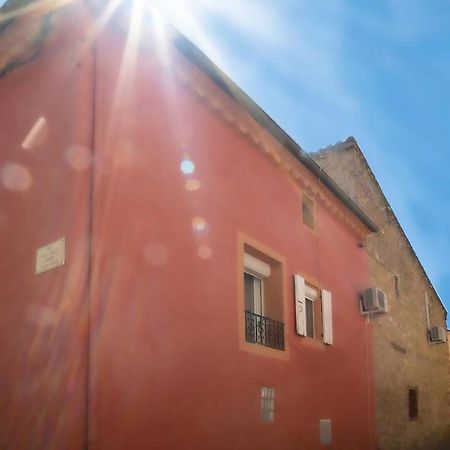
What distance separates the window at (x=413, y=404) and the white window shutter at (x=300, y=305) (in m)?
6.45

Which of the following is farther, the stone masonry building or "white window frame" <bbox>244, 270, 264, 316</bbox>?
the stone masonry building

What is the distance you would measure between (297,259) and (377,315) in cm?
342

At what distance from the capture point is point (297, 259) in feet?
27.2

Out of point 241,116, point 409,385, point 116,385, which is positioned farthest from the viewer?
point 409,385

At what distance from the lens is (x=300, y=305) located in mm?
7879

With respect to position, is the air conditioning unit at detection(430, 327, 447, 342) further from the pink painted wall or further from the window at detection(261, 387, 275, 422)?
the pink painted wall

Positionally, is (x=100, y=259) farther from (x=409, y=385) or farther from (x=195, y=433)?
(x=409, y=385)

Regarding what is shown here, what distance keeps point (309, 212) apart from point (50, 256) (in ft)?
16.7

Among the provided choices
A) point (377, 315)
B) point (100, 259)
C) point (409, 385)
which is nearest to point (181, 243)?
point (100, 259)

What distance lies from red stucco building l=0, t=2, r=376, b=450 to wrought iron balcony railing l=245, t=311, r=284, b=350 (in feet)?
0.09

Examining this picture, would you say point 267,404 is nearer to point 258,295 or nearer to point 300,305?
point 258,295

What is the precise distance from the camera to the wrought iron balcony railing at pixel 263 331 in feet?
23.1

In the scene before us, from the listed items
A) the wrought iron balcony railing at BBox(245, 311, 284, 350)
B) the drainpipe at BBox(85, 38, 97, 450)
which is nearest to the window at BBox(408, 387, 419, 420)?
the wrought iron balcony railing at BBox(245, 311, 284, 350)

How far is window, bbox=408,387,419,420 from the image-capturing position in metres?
13.0
